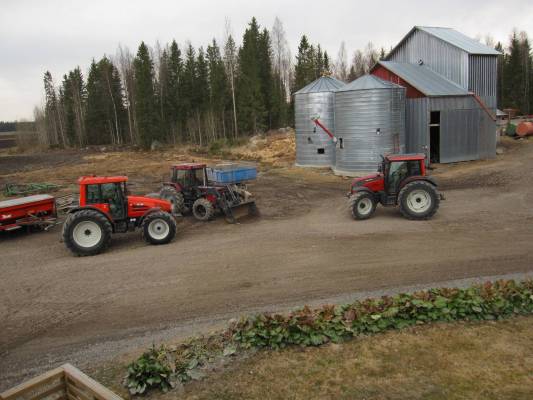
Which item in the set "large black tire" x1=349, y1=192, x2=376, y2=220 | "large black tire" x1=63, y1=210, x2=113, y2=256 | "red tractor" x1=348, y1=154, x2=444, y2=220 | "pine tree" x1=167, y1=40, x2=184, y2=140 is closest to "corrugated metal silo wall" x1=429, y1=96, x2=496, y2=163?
"red tractor" x1=348, y1=154, x2=444, y2=220

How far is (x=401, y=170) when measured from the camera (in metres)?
16.2

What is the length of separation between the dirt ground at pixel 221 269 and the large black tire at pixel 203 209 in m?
0.35

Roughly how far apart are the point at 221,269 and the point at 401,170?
7.79m

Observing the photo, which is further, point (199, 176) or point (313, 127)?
point (313, 127)

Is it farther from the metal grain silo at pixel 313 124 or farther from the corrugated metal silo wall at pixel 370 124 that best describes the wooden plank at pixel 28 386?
the metal grain silo at pixel 313 124

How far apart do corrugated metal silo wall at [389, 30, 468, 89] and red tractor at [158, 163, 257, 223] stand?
1800 cm

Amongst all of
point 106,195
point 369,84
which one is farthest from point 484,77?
point 106,195

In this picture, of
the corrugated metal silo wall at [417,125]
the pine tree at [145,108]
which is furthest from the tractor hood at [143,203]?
the pine tree at [145,108]

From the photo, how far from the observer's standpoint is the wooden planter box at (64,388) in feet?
16.3

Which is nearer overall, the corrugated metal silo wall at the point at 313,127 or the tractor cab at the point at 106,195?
the tractor cab at the point at 106,195

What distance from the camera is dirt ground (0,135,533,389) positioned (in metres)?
8.68

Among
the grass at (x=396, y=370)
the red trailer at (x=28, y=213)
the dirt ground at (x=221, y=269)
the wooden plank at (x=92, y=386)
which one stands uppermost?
the red trailer at (x=28, y=213)

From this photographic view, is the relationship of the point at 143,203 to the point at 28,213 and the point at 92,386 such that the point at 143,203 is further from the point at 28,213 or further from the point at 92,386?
the point at 92,386

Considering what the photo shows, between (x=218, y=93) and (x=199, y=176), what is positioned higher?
(x=218, y=93)
